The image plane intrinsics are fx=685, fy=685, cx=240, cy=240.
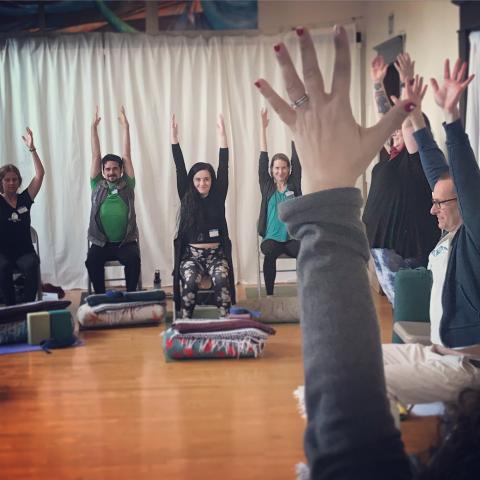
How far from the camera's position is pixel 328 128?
78 centimetres

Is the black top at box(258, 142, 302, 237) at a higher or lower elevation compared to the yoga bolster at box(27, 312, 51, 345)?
higher

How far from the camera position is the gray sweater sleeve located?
0.75 meters

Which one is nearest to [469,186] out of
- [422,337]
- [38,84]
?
[422,337]

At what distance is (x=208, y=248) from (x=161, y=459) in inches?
103

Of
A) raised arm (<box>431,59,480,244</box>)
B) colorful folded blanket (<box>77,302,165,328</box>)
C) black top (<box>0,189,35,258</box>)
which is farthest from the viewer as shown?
black top (<box>0,189,35,258</box>)

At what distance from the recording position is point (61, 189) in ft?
20.7

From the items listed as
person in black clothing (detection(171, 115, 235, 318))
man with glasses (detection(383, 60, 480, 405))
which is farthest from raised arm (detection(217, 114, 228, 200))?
man with glasses (detection(383, 60, 480, 405))

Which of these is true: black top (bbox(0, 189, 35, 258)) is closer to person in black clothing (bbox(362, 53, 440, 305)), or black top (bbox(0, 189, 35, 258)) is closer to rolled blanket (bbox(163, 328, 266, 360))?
rolled blanket (bbox(163, 328, 266, 360))

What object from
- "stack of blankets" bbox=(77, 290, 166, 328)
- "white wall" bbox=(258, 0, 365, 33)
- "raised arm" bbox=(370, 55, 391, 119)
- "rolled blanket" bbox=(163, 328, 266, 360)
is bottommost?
"rolled blanket" bbox=(163, 328, 266, 360)

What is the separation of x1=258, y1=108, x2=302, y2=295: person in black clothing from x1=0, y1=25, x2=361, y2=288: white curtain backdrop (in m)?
0.72

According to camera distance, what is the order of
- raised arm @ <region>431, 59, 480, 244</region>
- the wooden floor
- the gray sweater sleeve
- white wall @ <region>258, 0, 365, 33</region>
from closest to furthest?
1. the gray sweater sleeve
2. raised arm @ <region>431, 59, 480, 244</region>
3. the wooden floor
4. white wall @ <region>258, 0, 365, 33</region>

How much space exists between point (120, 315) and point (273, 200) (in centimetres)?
156

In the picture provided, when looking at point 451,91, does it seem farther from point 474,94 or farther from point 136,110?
point 136,110

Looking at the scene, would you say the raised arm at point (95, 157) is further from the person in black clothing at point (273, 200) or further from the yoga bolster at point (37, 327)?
the yoga bolster at point (37, 327)
